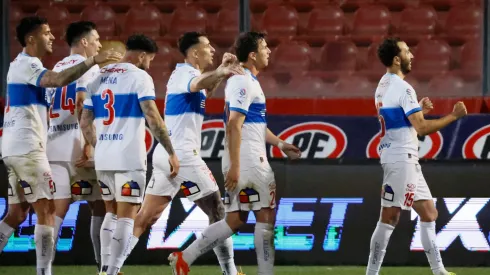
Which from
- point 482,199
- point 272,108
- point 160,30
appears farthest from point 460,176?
point 160,30

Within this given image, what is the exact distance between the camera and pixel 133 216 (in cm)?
693

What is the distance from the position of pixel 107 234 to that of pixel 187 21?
201 inches

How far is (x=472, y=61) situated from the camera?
1126cm

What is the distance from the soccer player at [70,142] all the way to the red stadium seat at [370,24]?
4626 mm

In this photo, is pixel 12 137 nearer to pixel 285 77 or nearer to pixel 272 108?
pixel 272 108

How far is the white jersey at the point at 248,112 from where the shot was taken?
6832mm

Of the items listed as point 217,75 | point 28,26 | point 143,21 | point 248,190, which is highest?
point 28,26

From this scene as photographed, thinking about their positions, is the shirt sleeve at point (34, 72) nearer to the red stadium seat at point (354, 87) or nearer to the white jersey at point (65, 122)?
the white jersey at point (65, 122)

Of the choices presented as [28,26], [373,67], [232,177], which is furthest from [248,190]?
[373,67]

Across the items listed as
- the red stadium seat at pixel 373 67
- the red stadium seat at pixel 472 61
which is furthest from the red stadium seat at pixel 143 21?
the red stadium seat at pixel 472 61

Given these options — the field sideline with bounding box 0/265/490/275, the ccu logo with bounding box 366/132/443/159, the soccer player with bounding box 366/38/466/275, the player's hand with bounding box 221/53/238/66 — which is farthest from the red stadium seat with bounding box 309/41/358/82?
the player's hand with bounding box 221/53/238/66

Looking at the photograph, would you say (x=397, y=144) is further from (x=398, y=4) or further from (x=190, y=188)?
(x=398, y=4)

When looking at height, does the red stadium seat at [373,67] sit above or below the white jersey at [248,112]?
below

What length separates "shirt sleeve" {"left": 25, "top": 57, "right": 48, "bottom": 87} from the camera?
6812 millimetres
